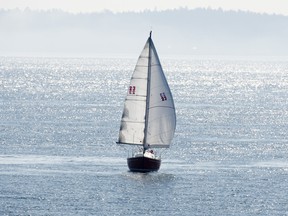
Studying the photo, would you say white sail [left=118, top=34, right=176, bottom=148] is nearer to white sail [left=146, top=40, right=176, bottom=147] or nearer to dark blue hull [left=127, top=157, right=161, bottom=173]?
white sail [left=146, top=40, right=176, bottom=147]

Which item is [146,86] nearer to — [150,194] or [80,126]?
[150,194]

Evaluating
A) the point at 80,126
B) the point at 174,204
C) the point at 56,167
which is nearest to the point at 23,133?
the point at 80,126

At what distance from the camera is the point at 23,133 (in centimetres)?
14425

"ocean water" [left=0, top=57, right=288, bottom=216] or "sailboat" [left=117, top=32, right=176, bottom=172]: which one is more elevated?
"sailboat" [left=117, top=32, right=176, bottom=172]

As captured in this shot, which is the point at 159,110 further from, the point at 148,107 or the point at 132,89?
the point at 132,89

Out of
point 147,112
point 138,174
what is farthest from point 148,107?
point 138,174

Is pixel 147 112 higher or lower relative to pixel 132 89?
lower

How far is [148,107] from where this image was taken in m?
110

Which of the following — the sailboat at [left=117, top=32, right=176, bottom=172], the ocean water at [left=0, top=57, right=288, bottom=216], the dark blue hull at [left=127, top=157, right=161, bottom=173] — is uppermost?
the sailboat at [left=117, top=32, right=176, bottom=172]

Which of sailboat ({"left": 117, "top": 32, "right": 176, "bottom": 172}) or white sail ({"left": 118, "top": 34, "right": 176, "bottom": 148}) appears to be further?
white sail ({"left": 118, "top": 34, "right": 176, "bottom": 148})

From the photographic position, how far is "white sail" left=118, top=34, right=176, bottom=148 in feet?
357

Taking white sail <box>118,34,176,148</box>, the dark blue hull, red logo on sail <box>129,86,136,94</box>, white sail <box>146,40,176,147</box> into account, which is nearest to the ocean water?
the dark blue hull

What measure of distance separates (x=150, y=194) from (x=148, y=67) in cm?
1462

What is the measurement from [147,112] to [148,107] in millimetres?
518
